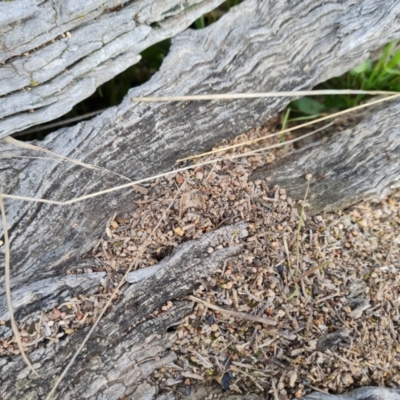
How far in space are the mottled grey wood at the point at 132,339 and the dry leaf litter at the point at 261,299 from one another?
4 cm

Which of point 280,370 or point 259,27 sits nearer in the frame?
point 280,370

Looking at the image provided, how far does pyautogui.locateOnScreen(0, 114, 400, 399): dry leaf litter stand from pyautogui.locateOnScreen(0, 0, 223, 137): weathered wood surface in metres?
0.50

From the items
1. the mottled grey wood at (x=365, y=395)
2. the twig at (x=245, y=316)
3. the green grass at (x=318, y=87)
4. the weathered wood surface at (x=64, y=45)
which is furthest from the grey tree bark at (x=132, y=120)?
the mottled grey wood at (x=365, y=395)

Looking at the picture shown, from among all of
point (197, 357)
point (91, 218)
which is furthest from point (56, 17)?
point (197, 357)

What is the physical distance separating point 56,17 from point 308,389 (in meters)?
1.67

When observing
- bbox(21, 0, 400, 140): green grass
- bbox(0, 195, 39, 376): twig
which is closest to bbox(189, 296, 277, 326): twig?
bbox(0, 195, 39, 376): twig

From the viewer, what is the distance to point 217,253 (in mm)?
1814

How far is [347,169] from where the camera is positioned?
2031 millimetres

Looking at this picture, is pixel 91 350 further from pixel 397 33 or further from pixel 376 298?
pixel 397 33

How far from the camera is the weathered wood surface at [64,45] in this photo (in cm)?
162

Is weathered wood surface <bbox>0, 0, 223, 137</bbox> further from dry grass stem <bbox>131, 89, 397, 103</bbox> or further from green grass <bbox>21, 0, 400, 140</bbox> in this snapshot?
green grass <bbox>21, 0, 400, 140</bbox>

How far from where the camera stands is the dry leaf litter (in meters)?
1.76

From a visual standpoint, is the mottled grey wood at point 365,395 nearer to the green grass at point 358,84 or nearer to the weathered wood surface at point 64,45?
the green grass at point 358,84

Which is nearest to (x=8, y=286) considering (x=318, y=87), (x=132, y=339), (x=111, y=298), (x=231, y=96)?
(x=111, y=298)
